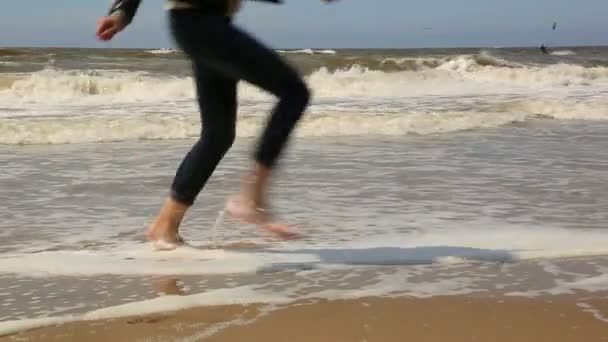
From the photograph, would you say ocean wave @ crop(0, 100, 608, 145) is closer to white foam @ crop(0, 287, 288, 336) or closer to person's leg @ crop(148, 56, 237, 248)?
person's leg @ crop(148, 56, 237, 248)

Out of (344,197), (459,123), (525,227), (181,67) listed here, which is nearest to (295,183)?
(344,197)

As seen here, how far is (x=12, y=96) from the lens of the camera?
602 inches

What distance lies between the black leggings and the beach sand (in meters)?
0.69

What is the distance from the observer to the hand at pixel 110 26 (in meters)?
2.77

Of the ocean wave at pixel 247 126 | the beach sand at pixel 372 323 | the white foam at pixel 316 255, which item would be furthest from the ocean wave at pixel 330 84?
the beach sand at pixel 372 323

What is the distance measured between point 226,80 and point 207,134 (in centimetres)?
22

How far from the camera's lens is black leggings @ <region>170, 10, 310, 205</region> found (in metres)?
2.76

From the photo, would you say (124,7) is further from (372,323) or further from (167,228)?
(372,323)

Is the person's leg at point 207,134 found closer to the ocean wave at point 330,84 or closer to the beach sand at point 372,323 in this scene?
the beach sand at point 372,323

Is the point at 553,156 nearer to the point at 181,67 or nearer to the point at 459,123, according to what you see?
the point at 459,123

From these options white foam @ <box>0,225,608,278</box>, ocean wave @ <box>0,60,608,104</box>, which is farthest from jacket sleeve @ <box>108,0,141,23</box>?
ocean wave @ <box>0,60,608,104</box>

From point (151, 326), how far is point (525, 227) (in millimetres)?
2065

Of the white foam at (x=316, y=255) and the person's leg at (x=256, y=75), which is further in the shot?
the white foam at (x=316, y=255)

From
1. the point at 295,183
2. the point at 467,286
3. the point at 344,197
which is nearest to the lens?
the point at 467,286
